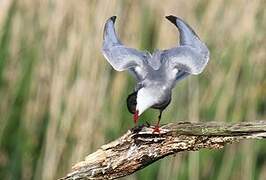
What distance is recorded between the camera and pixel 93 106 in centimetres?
191

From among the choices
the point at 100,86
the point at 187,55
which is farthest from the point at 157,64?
the point at 100,86

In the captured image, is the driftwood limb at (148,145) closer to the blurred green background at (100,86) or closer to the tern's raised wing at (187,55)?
the tern's raised wing at (187,55)

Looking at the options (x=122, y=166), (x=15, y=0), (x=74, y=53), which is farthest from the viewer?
(x=15, y=0)

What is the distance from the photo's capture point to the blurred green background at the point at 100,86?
189 centimetres

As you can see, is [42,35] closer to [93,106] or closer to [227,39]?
[93,106]

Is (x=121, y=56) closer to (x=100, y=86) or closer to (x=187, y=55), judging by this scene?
(x=187, y=55)

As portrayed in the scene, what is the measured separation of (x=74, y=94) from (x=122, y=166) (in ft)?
3.90

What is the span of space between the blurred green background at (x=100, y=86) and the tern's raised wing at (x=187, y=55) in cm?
112

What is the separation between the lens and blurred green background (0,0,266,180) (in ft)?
6.19

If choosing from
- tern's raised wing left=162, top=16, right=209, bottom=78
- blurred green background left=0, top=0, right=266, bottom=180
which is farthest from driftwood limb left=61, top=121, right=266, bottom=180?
blurred green background left=0, top=0, right=266, bottom=180

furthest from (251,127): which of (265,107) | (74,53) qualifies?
(265,107)

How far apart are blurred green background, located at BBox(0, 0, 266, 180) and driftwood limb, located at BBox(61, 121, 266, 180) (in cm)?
Result: 109

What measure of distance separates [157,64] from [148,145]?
0.10 metres

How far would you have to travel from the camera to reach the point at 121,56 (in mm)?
693
